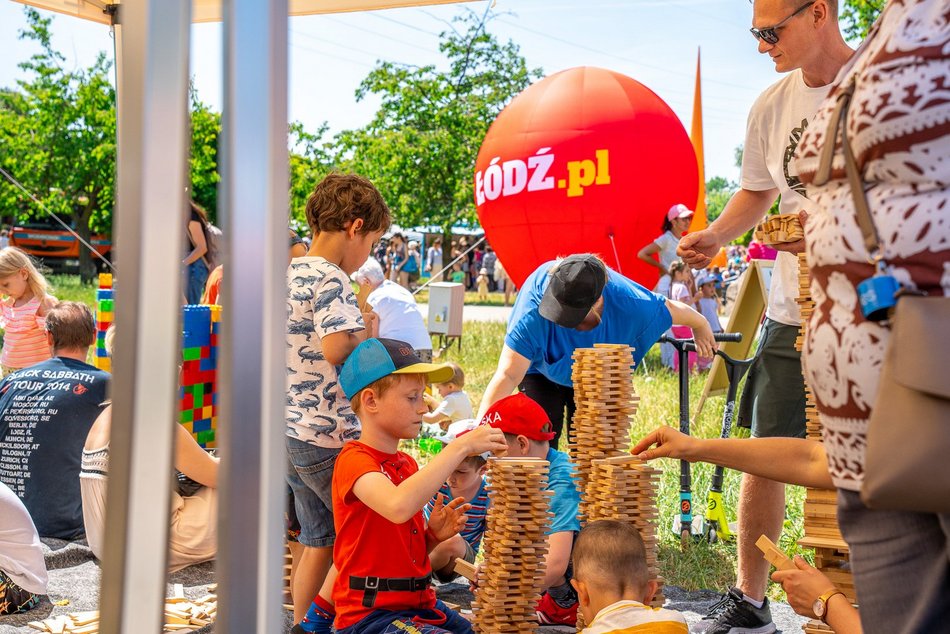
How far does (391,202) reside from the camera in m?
25.1

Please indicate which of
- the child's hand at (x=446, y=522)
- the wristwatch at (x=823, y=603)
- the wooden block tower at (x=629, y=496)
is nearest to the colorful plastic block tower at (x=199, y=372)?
the child's hand at (x=446, y=522)

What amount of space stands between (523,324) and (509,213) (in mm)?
6827

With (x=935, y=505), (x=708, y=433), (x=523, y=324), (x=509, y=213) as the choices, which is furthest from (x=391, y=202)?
(x=935, y=505)

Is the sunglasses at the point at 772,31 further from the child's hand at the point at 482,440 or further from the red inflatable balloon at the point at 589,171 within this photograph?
the red inflatable balloon at the point at 589,171

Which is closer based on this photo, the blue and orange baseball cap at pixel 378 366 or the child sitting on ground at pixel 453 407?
the blue and orange baseball cap at pixel 378 366

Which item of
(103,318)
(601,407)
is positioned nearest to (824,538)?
(601,407)

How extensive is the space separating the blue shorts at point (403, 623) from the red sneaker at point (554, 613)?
770mm

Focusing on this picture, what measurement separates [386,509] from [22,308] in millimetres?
4760

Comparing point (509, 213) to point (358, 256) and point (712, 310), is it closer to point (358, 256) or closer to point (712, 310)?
point (712, 310)

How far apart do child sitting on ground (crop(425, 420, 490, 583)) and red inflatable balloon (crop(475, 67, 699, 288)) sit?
6.51 m

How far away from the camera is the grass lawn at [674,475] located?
4.33m

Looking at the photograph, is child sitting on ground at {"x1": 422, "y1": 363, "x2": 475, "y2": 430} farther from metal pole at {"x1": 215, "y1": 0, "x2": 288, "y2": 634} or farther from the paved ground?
metal pole at {"x1": 215, "y1": 0, "x2": 288, "y2": 634}

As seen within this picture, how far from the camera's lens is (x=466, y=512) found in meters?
3.95

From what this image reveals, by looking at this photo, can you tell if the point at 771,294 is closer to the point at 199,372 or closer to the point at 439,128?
the point at 199,372
